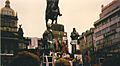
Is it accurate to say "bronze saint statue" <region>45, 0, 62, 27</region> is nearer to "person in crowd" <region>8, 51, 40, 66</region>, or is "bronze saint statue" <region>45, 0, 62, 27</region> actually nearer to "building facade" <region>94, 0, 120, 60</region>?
"person in crowd" <region>8, 51, 40, 66</region>

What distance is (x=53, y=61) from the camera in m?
39.9

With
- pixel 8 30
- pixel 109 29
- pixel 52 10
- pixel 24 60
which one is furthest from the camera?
pixel 8 30

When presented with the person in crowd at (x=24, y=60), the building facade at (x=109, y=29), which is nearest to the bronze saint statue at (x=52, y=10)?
the person in crowd at (x=24, y=60)

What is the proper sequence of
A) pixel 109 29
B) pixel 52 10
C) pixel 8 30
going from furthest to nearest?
pixel 8 30
pixel 109 29
pixel 52 10

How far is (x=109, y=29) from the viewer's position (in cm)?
9331

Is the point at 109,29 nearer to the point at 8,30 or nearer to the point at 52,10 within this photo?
the point at 8,30

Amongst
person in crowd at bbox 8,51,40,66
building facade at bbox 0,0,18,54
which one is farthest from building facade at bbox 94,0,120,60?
person in crowd at bbox 8,51,40,66

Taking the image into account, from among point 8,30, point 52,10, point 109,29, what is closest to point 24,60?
point 52,10

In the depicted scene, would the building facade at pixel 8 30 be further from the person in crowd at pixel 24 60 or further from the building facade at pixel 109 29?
the person in crowd at pixel 24 60

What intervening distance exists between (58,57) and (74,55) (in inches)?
121

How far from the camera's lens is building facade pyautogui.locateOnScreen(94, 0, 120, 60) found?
287 feet

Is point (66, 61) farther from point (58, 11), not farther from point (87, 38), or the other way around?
point (87, 38)

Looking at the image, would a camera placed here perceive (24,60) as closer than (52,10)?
Yes

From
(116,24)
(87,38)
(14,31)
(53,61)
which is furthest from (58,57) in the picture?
(87,38)
